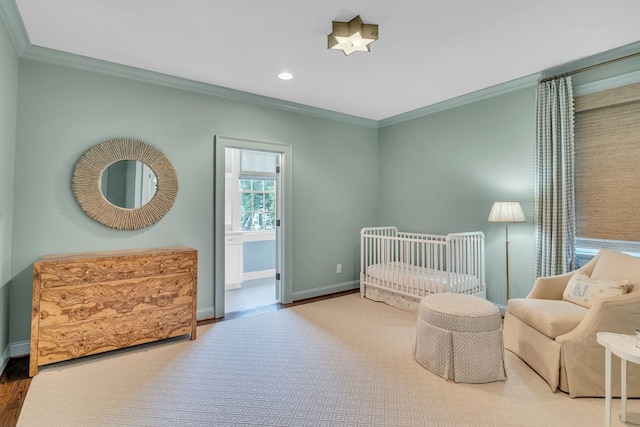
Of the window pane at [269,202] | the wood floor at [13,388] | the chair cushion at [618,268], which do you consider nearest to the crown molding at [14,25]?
the wood floor at [13,388]

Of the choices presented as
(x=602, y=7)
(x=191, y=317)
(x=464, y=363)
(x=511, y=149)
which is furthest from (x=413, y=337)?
(x=602, y=7)

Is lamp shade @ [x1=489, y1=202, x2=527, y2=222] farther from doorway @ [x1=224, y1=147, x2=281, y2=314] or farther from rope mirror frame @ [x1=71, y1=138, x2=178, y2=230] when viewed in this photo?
rope mirror frame @ [x1=71, y1=138, x2=178, y2=230]

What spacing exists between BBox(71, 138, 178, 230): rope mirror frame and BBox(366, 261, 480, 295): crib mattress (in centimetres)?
257

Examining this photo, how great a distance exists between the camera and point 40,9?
86.1 inches

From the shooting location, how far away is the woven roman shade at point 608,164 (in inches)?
107

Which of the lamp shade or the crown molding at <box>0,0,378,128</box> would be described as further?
the lamp shade

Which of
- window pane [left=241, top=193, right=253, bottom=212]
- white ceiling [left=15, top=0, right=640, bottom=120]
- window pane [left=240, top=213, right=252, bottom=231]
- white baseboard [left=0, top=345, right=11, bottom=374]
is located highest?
white ceiling [left=15, top=0, right=640, bottom=120]

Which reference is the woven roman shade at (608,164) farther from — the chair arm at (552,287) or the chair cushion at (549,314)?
the chair cushion at (549,314)

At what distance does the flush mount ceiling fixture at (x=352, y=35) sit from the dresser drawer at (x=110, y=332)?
2580 millimetres

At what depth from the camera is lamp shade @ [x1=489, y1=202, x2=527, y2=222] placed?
3166mm

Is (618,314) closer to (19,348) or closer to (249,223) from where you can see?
(19,348)

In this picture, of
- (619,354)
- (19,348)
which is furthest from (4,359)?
(619,354)

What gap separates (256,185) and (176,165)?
223 cm

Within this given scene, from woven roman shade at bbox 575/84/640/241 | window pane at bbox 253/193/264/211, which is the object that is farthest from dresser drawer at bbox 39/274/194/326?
woven roman shade at bbox 575/84/640/241
